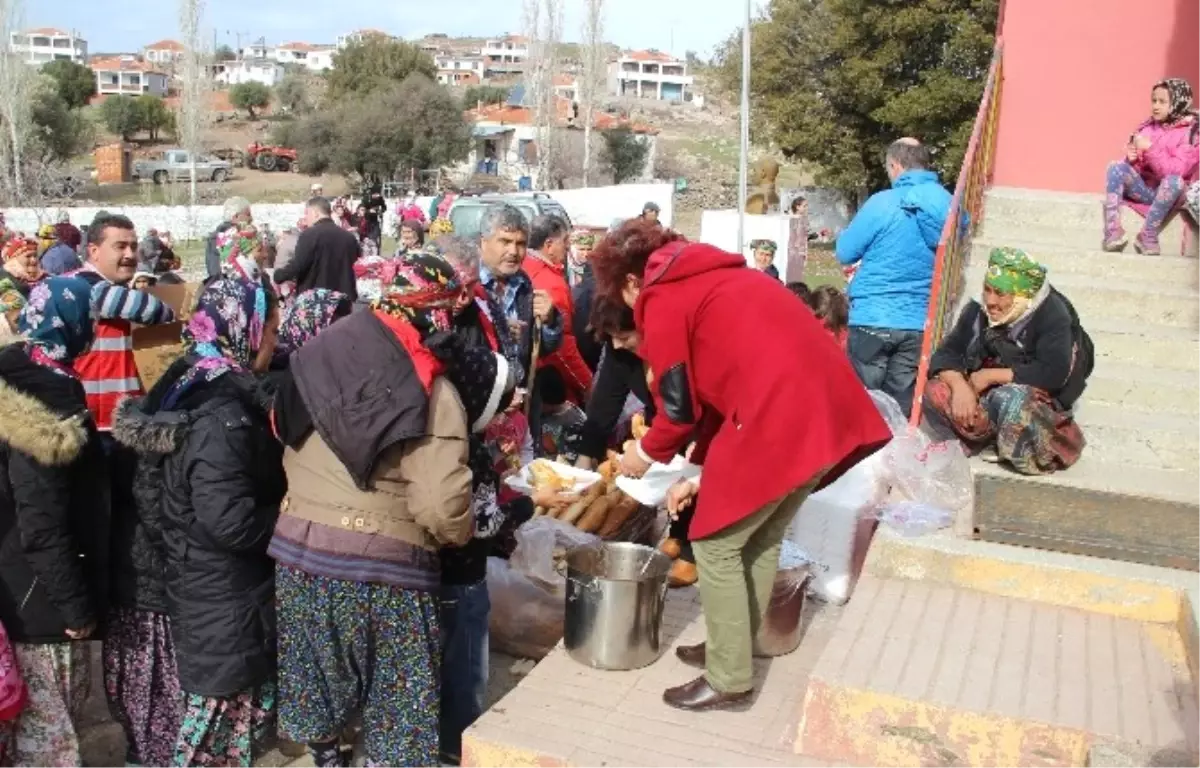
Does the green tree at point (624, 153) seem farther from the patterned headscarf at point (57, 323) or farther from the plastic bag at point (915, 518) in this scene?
the patterned headscarf at point (57, 323)

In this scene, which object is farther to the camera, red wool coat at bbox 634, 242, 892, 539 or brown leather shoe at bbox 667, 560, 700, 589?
brown leather shoe at bbox 667, 560, 700, 589

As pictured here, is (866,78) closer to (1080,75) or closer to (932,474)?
(1080,75)

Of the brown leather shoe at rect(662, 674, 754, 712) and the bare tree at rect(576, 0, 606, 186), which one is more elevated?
the bare tree at rect(576, 0, 606, 186)

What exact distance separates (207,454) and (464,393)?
776mm

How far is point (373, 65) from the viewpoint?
182 ft

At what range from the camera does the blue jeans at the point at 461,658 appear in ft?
12.2

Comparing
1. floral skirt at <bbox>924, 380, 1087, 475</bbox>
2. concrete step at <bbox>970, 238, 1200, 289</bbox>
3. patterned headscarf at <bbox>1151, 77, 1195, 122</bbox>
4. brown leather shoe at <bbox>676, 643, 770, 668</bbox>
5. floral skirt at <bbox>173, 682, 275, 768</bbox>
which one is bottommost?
floral skirt at <bbox>173, 682, 275, 768</bbox>

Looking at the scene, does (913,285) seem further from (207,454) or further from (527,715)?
(207,454)

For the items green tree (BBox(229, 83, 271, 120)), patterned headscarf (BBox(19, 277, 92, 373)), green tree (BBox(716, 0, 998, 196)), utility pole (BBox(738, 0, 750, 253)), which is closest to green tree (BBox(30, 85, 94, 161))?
green tree (BBox(229, 83, 271, 120))

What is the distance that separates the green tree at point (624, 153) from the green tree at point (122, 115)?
89.1ft

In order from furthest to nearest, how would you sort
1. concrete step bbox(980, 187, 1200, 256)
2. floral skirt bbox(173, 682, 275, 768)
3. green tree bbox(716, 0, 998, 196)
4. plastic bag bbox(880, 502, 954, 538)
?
green tree bbox(716, 0, 998, 196) < concrete step bbox(980, 187, 1200, 256) < plastic bag bbox(880, 502, 954, 538) < floral skirt bbox(173, 682, 275, 768)

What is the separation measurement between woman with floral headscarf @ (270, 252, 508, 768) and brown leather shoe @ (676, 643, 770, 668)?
918 millimetres

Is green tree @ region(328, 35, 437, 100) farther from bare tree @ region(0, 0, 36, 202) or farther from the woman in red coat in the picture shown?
the woman in red coat

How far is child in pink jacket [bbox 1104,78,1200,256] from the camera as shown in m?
6.46
